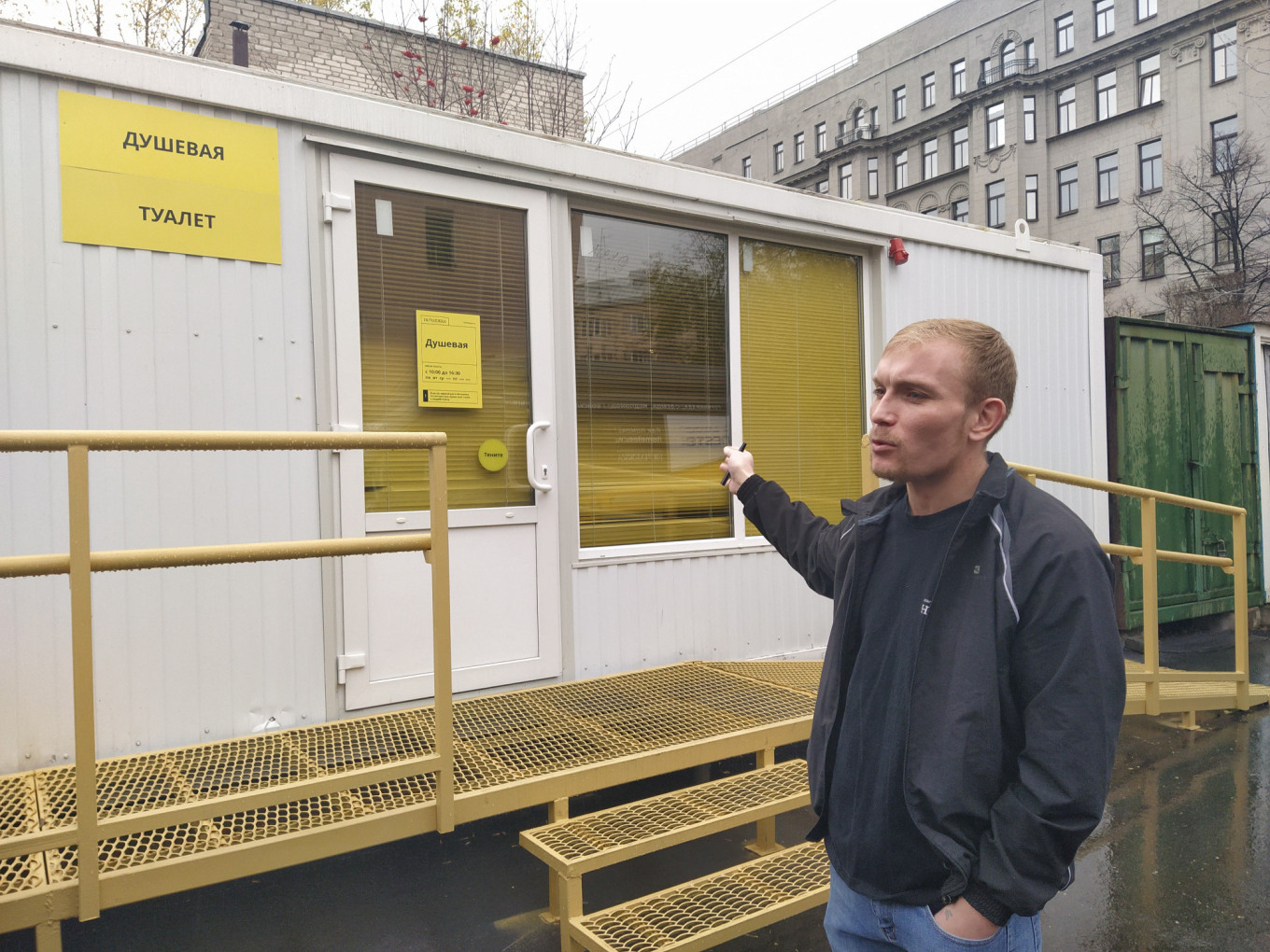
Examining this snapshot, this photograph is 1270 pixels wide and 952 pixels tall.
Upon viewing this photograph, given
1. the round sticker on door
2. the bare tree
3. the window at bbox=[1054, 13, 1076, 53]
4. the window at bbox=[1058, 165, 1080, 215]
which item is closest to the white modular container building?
the round sticker on door

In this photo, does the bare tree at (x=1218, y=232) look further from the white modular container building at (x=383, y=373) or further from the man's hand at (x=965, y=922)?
the man's hand at (x=965, y=922)

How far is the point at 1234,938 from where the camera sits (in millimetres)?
2922

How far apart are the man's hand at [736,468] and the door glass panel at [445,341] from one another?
183 cm

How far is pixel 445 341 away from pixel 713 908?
2466 millimetres

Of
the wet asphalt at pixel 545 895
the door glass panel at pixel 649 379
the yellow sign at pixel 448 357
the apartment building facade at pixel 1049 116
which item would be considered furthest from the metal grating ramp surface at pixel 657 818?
the apartment building facade at pixel 1049 116

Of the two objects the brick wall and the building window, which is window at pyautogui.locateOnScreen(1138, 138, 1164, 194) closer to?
the building window

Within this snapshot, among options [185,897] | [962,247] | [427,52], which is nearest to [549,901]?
[185,897]

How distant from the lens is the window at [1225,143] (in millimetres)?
21641

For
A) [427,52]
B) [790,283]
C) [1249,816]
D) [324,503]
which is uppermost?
[427,52]

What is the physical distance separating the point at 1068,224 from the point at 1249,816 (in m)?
33.1

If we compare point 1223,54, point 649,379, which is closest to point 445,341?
point 649,379

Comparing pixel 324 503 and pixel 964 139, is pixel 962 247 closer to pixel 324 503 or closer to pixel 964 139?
pixel 324 503

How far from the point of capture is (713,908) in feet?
9.07

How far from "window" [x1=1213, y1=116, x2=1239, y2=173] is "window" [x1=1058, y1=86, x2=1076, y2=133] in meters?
6.52
